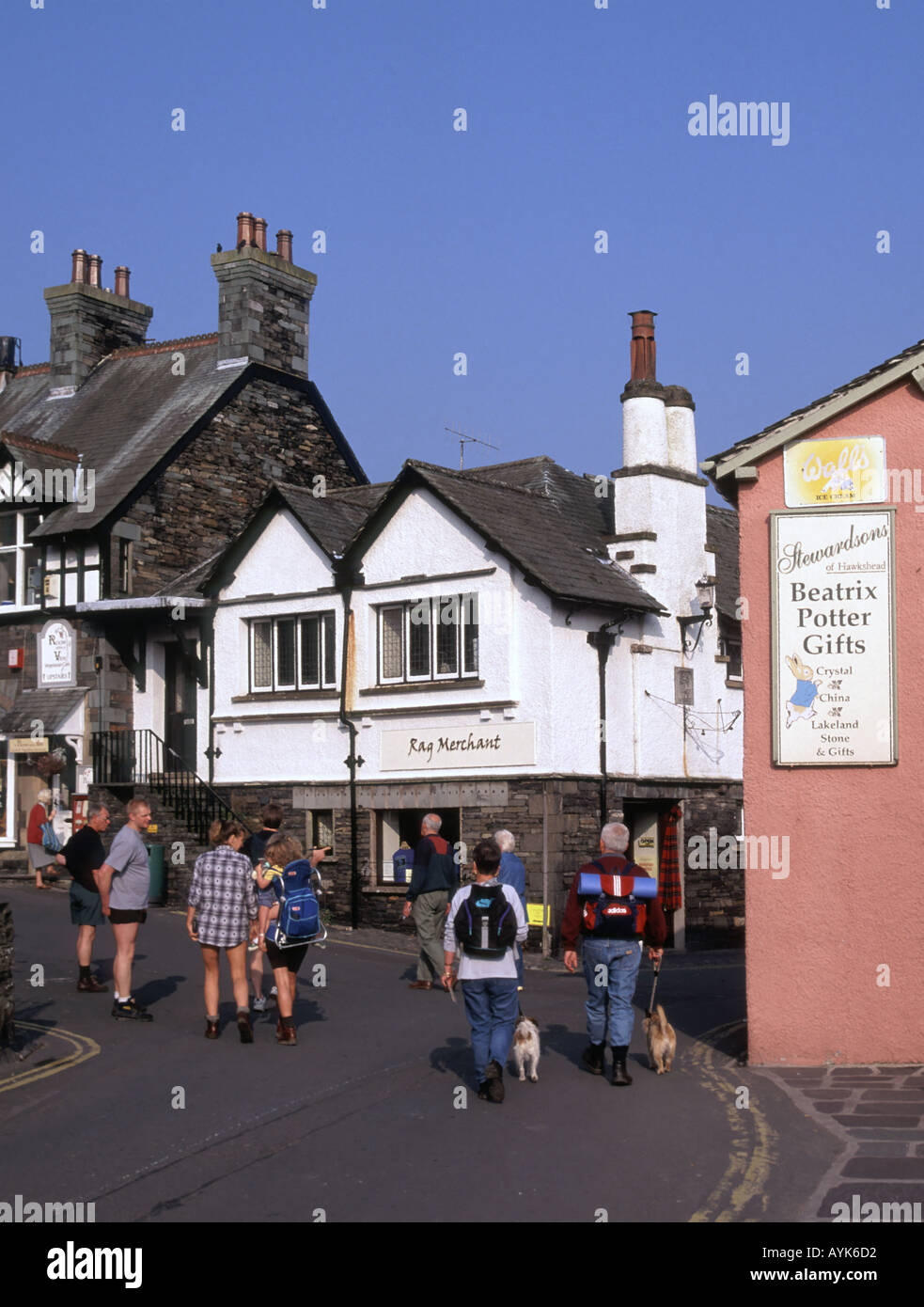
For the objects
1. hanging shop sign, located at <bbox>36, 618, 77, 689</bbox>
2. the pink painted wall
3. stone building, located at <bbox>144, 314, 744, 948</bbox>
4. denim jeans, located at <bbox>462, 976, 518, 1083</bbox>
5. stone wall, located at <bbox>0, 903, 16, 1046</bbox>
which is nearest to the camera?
denim jeans, located at <bbox>462, 976, 518, 1083</bbox>

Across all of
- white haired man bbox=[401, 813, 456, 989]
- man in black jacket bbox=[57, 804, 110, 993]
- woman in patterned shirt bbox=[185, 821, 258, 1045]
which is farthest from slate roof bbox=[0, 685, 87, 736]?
woman in patterned shirt bbox=[185, 821, 258, 1045]

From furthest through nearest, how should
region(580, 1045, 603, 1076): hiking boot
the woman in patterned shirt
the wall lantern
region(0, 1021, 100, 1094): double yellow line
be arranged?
the wall lantern < the woman in patterned shirt < region(580, 1045, 603, 1076): hiking boot < region(0, 1021, 100, 1094): double yellow line

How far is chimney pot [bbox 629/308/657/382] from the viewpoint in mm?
27828

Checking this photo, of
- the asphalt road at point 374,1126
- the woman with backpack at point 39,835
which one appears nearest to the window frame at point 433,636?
the woman with backpack at point 39,835

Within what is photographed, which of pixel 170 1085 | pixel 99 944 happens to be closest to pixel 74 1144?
pixel 170 1085

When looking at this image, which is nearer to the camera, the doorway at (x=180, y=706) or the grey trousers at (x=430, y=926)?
the grey trousers at (x=430, y=926)

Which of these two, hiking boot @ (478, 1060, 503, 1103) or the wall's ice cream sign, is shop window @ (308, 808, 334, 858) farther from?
hiking boot @ (478, 1060, 503, 1103)

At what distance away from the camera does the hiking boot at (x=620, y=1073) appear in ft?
37.5

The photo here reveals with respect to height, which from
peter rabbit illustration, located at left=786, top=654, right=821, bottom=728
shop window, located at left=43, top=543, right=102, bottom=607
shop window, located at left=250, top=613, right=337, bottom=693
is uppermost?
shop window, located at left=43, top=543, right=102, bottom=607

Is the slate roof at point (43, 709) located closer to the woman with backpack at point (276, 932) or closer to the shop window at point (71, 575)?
the shop window at point (71, 575)

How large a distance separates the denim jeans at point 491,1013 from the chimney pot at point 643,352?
59.4ft

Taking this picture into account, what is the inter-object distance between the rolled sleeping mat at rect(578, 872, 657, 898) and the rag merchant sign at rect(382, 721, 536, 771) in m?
13.2

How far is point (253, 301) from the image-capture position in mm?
32688

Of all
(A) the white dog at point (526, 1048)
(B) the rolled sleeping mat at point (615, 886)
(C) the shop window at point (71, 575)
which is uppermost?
(C) the shop window at point (71, 575)
